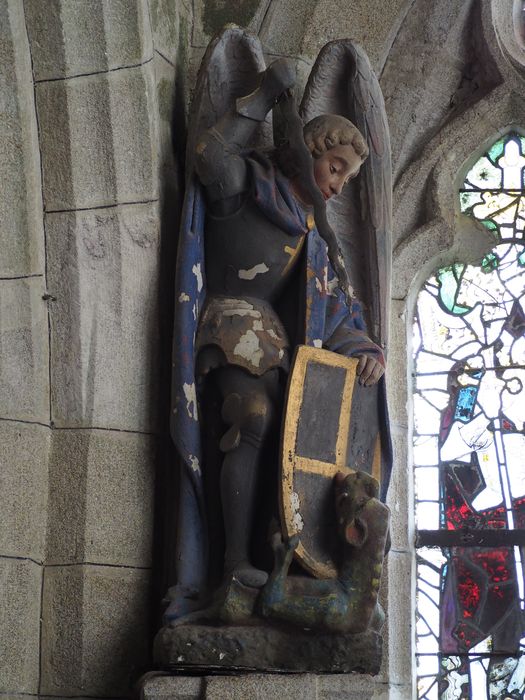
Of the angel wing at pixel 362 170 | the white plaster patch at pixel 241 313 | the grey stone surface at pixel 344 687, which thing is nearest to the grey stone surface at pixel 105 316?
the white plaster patch at pixel 241 313

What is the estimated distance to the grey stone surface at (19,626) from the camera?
3.22 m

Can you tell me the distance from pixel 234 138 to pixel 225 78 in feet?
0.81

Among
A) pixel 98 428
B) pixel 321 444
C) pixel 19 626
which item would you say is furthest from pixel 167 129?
pixel 19 626

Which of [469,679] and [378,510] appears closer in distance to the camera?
[378,510]

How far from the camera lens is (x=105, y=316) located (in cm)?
347

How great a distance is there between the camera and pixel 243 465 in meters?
3.29

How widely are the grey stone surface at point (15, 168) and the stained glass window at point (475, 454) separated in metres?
1.30

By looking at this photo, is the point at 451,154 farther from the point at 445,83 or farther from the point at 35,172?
the point at 35,172

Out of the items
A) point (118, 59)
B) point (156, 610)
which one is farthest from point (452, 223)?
point (156, 610)

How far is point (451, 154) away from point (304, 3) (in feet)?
2.30

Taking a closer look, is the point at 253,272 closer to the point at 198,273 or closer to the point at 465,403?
the point at 198,273

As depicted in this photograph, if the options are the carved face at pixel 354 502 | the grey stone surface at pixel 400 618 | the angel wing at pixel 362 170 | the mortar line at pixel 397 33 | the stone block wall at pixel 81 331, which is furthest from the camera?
the mortar line at pixel 397 33

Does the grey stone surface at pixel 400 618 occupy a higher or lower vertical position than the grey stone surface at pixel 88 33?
lower

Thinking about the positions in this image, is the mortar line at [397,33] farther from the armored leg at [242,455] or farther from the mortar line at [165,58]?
the armored leg at [242,455]
